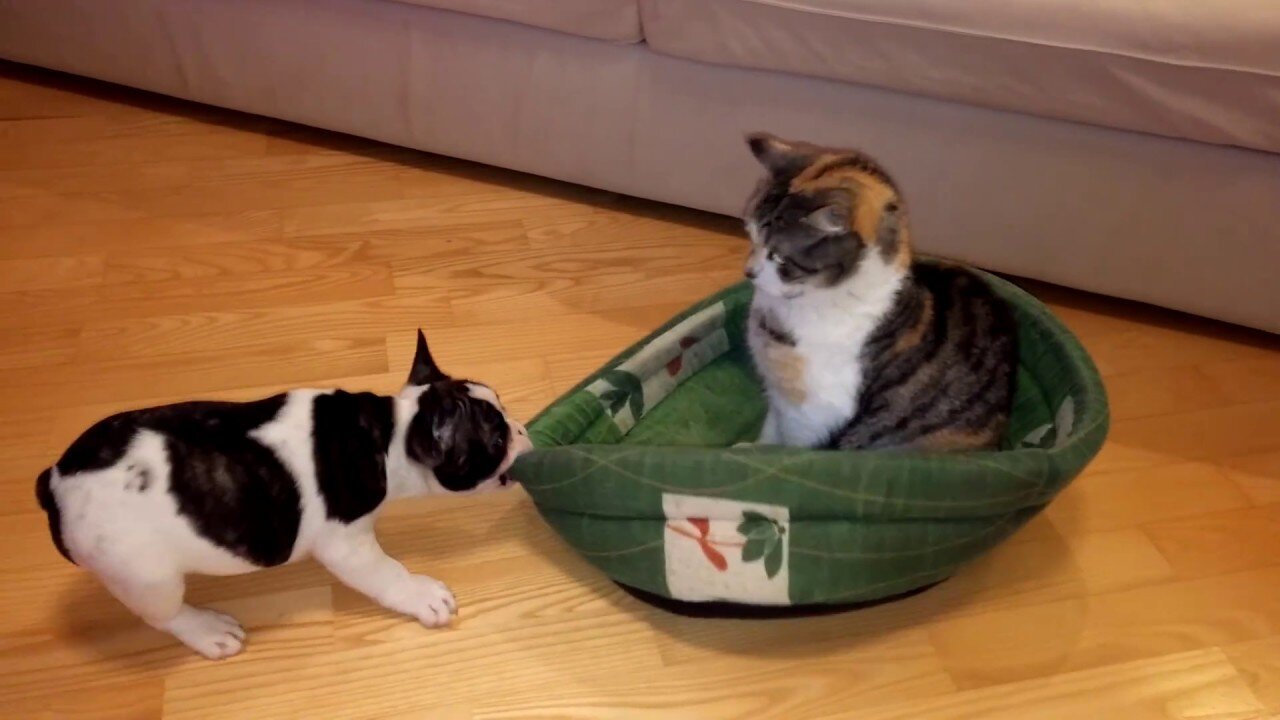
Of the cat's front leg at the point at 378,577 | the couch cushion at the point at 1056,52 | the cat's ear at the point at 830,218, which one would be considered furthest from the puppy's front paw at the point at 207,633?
the couch cushion at the point at 1056,52

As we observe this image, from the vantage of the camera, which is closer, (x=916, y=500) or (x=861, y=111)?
(x=916, y=500)

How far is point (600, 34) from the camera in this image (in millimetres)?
1672

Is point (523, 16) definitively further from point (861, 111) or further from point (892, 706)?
point (892, 706)

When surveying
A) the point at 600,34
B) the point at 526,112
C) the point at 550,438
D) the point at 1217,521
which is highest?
the point at 600,34

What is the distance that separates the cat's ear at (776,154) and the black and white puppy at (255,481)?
471 millimetres

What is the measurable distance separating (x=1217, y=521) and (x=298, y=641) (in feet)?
4.32

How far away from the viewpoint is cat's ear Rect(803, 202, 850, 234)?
3.62 feet

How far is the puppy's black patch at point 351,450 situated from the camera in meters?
1.13

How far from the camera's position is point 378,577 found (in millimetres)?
1234

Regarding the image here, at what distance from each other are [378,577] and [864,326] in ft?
2.32

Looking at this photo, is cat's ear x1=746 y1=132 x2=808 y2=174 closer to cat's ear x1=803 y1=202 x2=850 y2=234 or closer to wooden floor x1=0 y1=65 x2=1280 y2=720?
cat's ear x1=803 y1=202 x2=850 y2=234

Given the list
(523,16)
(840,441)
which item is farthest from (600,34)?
(840,441)

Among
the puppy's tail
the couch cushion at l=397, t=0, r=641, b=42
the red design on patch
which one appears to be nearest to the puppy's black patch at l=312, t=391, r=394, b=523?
the puppy's tail

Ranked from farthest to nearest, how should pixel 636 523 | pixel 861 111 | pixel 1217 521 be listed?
pixel 861 111 → pixel 1217 521 → pixel 636 523
